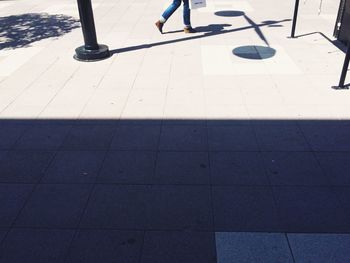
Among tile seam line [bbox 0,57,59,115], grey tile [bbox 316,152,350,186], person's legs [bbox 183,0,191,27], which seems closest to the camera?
grey tile [bbox 316,152,350,186]

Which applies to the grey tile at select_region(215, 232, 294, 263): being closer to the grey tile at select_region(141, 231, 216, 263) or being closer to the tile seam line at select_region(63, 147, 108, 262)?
the grey tile at select_region(141, 231, 216, 263)

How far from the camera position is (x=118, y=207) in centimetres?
395

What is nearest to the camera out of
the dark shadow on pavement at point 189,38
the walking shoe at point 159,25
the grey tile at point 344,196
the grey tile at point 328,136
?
the grey tile at point 344,196

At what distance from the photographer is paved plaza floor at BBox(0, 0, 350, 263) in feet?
11.6

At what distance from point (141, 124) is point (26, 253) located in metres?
2.61

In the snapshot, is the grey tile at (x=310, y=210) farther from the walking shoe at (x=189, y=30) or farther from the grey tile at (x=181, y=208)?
the walking shoe at (x=189, y=30)

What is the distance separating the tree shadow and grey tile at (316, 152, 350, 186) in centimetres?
783

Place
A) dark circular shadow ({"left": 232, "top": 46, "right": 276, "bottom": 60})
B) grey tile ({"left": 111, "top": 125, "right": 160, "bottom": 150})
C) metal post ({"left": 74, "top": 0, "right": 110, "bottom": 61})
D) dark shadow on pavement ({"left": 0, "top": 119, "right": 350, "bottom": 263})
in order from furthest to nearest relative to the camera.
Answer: dark circular shadow ({"left": 232, "top": 46, "right": 276, "bottom": 60}), metal post ({"left": 74, "top": 0, "right": 110, "bottom": 61}), grey tile ({"left": 111, "top": 125, "right": 160, "bottom": 150}), dark shadow on pavement ({"left": 0, "top": 119, "right": 350, "bottom": 263})

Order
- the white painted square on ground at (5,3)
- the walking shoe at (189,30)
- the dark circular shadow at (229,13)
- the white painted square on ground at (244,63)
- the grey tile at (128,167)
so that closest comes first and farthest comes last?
1. the grey tile at (128,167)
2. the white painted square on ground at (244,63)
3. the walking shoe at (189,30)
4. the dark circular shadow at (229,13)
5. the white painted square on ground at (5,3)

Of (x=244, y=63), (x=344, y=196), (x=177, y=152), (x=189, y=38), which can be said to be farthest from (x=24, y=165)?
(x=189, y=38)

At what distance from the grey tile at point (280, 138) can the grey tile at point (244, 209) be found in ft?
3.02

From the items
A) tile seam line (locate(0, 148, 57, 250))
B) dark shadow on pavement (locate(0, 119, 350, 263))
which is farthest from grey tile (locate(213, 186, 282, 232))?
tile seam line (locate(0, 148, 57, 250))

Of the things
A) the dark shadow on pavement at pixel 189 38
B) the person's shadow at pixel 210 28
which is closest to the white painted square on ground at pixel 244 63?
the dark shadow on pavement at pixel 189 38

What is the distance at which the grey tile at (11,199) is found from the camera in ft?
12.7
